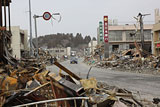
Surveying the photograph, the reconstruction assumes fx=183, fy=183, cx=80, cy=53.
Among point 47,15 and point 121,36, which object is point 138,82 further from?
point 121,36

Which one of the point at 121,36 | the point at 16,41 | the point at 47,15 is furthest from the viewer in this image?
the point at 121,36

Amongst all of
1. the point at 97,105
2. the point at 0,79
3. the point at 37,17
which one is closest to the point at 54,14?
the point at 37,17

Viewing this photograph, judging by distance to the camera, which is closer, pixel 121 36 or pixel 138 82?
pixel 138 82

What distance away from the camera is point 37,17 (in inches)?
688

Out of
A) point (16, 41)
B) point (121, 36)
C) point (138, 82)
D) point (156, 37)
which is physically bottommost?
point (138, 82)

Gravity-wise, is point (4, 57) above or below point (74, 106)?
above

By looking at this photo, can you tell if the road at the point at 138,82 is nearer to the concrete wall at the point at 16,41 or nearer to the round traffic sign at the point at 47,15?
the round traffic sign at the point at 47,15

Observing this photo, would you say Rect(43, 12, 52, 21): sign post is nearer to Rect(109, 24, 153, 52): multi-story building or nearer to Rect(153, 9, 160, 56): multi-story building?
Rect(153, 9, 160, 56): multi-story building

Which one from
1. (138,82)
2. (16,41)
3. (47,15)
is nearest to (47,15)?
(47,15)

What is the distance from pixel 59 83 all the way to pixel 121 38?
48836 mm

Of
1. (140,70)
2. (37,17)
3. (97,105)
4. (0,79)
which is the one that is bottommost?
(140,70)

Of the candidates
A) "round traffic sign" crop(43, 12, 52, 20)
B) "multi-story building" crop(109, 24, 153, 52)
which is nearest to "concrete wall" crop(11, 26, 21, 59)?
"round traffic sign" crop(43, 12, 52, 20)

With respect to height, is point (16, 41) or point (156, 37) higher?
point (156, 37)

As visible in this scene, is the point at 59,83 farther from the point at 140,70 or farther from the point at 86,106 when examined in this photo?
the point at 140,70
